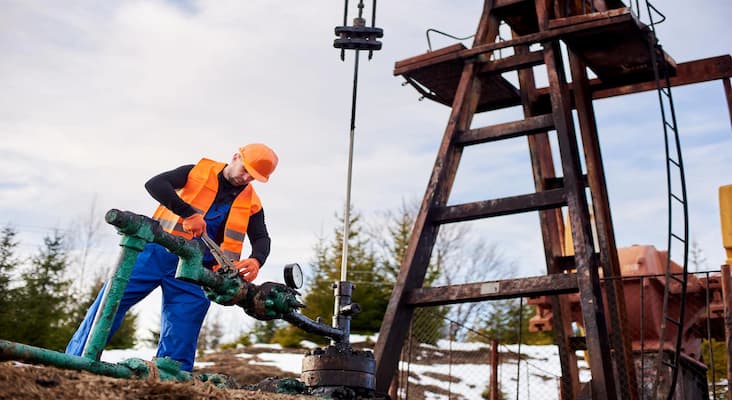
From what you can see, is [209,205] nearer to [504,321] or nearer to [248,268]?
[248,268]

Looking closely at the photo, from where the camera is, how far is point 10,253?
19.1 meters

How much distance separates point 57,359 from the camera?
250 cm

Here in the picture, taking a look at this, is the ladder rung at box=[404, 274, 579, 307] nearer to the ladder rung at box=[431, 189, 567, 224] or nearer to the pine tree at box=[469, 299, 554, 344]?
the ladder rung at box=[431, 189, 567, 224]

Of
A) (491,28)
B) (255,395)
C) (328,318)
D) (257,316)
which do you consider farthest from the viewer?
(328,318)

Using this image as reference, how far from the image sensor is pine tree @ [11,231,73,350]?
17719mm

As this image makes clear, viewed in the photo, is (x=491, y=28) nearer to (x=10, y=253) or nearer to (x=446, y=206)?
(x=446, y=206)

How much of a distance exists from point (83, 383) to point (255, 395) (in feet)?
2.41

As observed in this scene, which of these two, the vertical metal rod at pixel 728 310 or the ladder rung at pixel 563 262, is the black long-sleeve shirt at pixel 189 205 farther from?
the ladder rung at pixel 563 262

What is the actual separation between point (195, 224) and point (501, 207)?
2.64 m

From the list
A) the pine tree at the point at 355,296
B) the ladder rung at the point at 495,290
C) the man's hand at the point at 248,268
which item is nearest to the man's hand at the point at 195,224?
the man's hand at the point at 248,268

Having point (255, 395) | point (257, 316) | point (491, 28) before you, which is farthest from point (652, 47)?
point (255, 395)

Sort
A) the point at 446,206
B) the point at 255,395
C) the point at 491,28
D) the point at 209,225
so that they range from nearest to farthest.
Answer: the point at 255,395, the point at 209,225, the point at 446,206, the point at 491,28

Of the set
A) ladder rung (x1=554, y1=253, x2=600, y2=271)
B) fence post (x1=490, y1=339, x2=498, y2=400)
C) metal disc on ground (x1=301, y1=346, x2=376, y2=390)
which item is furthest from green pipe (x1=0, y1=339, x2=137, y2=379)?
fence post (x1=490, y1=339, x2=498, y2=400)

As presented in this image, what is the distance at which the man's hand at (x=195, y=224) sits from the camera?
410 cm
